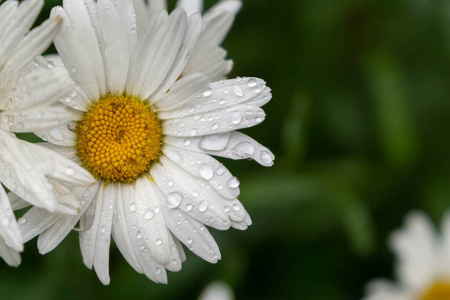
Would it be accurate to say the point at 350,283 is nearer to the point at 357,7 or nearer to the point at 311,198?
the point at 311,198

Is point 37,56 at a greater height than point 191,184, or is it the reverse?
point 191,184

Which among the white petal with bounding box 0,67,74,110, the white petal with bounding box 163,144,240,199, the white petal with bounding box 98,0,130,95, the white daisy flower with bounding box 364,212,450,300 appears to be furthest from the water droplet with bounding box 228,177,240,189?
the white daisy flower with bounding box 364,212,450,300

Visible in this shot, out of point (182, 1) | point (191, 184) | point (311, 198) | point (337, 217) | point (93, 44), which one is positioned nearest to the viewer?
point (93, 44)

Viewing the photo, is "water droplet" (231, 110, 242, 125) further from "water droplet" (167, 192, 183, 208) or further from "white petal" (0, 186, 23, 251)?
"white petal" (0, 186, 23, 251)

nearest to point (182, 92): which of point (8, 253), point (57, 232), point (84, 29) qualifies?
point (84, 29)

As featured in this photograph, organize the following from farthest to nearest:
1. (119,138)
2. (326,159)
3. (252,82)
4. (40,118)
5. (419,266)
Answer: (326,159), (419,266), (119,138), (252,82), (40,118)

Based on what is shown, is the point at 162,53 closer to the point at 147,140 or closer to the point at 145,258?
the point at 147,140

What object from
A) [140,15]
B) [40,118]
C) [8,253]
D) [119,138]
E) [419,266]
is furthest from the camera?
[419,266]

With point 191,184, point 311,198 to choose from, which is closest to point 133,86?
point 191,184
